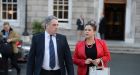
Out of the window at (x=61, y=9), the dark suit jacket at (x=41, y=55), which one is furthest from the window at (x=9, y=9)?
the dark suit jacket at (x=41, y=55)

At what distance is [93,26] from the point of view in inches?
267

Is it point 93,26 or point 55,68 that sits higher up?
point 93,26

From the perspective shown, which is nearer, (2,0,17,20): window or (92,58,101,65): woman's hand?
(92,58,101,65): woman's hand

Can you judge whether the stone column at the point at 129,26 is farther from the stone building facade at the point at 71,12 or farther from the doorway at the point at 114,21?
the doorway at the point at 114,21

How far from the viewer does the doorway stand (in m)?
28.0

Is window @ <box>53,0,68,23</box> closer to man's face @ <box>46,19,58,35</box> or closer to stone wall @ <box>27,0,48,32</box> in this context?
stone wall @ <box>27,0,48,32</box>

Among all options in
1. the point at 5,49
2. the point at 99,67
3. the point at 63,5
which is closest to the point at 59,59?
the point at 99,67

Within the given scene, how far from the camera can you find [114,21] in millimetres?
28453

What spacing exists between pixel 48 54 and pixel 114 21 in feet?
72.8

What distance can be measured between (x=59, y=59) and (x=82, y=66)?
0.44 metres

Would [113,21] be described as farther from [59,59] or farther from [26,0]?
[59,59]

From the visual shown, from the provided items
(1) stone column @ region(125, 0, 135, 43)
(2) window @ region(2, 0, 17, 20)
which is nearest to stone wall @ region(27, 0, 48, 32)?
(2) window @ region(2, 0, 17, 20)

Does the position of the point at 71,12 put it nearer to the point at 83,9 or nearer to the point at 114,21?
the point at 83,9

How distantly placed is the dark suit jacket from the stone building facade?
19.7 meters
